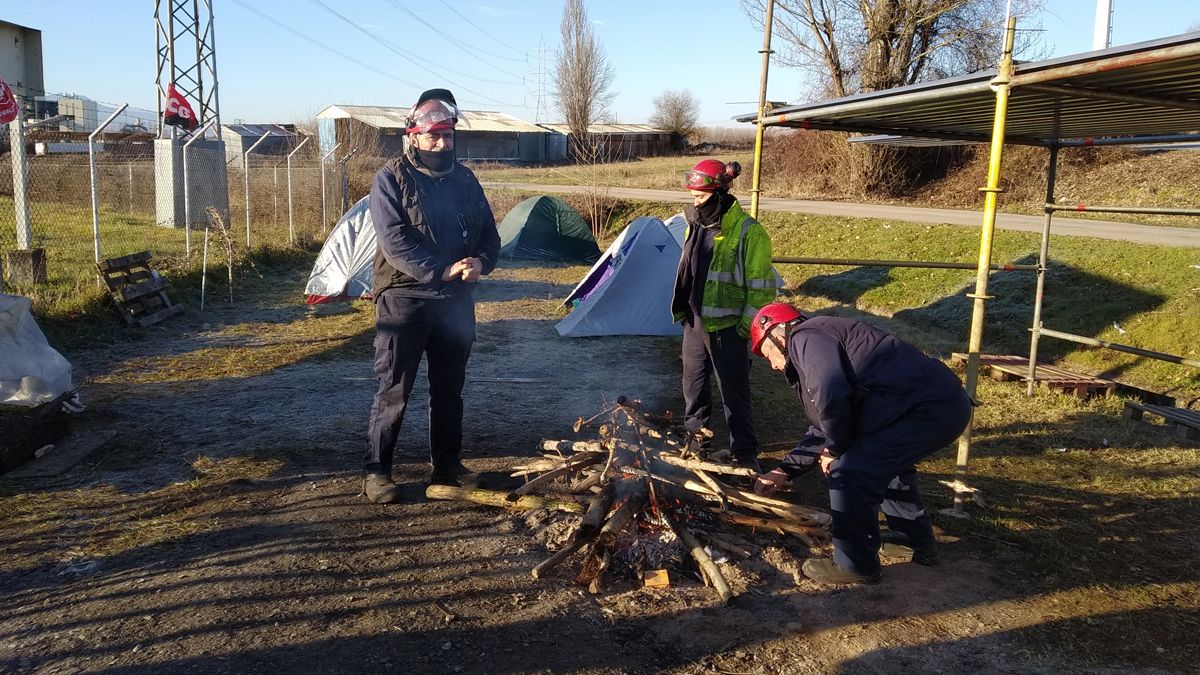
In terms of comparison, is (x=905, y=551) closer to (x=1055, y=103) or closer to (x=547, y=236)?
(x=1055, y=103)

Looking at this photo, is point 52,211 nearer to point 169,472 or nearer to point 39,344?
point 39,344

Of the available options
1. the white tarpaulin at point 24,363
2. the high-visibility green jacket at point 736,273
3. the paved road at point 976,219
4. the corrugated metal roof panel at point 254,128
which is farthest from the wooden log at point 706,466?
the corrugated metal roof panel at point 254,128

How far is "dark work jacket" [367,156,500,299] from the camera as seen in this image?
4.36 meters

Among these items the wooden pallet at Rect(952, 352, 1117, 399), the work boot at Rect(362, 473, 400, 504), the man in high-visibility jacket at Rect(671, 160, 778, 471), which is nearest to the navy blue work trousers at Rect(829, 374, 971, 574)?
the man in high-visibility jacket at Rect(671, 160, 778, 471)

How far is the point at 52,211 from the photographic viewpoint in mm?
16000

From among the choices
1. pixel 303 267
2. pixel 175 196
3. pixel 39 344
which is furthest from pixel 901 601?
pixel 175 196

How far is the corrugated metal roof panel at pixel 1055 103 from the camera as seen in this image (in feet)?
12.4

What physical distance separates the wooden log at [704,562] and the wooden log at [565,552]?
15.8 inches

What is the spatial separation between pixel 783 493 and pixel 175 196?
16015 millimetres

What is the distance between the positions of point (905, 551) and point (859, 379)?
3.37 feet

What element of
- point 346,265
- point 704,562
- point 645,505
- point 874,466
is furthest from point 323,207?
point 874,466

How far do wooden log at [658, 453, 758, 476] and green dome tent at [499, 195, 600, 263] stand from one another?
1249cm

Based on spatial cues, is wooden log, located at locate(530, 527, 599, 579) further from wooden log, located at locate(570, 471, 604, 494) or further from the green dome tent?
the green dome tent

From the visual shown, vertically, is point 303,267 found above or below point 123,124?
below
